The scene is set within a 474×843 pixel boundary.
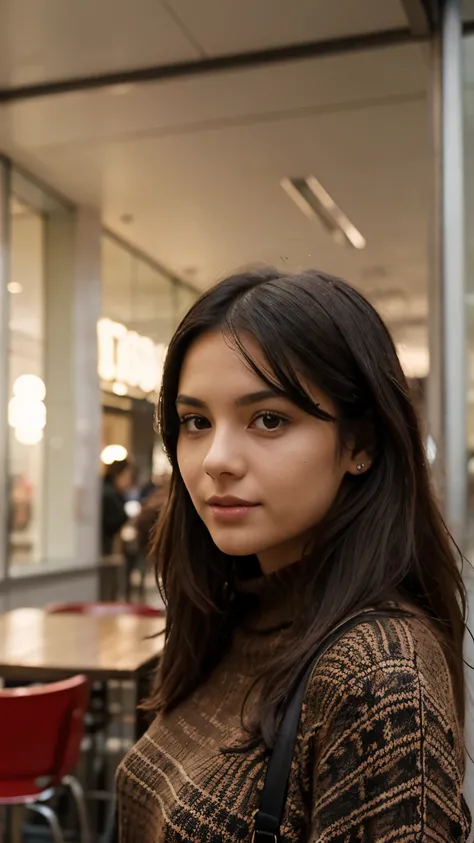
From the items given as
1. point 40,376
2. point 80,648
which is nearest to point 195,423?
point 80,648

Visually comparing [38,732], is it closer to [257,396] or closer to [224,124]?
[257,396]

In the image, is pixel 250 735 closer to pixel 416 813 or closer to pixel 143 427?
pixel 416 813

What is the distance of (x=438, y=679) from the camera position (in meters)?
0.74

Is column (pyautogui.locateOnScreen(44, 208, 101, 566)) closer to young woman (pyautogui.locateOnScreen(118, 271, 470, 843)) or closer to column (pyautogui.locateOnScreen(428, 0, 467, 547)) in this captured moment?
column (pyautogui.locateOnScreen(428, 0, 467, 547))

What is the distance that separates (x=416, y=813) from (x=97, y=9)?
3336 mm

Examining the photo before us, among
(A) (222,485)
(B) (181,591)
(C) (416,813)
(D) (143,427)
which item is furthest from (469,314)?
(D) (143,427)

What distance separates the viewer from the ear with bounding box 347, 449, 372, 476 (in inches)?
35.3

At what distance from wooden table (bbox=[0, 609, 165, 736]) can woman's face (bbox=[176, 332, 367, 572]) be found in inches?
53.7

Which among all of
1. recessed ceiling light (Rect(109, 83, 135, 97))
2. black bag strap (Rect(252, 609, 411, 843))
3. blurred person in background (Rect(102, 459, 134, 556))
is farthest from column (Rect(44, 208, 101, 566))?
black bag strap (Rect(252, 609, 411, 843))

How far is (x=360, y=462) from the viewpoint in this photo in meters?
0.90

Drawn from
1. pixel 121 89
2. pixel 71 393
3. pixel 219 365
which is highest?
pixel 121 89

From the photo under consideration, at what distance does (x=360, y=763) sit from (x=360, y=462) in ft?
1.04

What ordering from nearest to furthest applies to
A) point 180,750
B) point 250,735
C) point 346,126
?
point 250,735
point 180,750
point 346,126

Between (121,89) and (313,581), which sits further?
(121,89)
